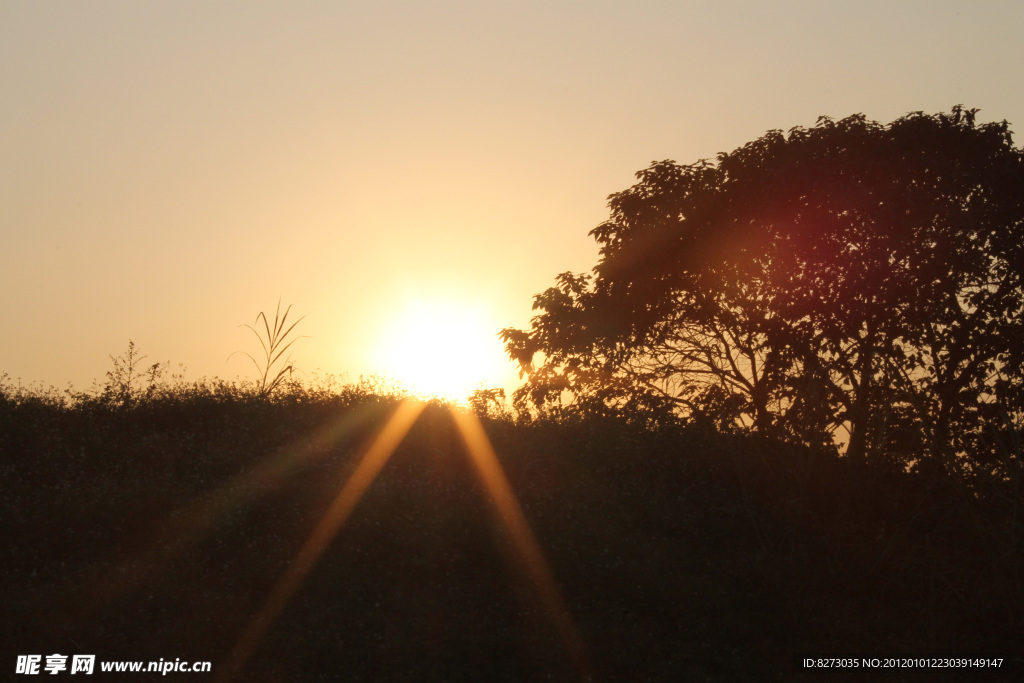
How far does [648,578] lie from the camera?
9.73 meters

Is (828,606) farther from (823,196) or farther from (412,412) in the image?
(823,196)

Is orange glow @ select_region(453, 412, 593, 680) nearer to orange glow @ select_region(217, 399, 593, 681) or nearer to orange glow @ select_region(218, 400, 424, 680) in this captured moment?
orange glow @ select_region(217, 399, 593, 681)

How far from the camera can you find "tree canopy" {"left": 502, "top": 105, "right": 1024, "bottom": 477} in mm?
15398

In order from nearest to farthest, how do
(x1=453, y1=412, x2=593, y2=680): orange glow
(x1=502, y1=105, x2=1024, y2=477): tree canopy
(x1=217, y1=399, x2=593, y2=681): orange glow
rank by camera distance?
(x1=217, y1=399, x2=593, y2=681): orange glow < (x1=453, y1=412, x2=593, y2=680): orange glow < (x1=502, y1=105, x2=1024, y2=477): tree canopy

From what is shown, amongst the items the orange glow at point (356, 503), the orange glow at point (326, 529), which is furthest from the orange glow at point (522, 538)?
the orange glow at point (326, 529)

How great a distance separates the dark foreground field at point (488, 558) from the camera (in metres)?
8.36

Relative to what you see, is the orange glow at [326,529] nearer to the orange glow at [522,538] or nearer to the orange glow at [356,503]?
the orange glow at [356,503]

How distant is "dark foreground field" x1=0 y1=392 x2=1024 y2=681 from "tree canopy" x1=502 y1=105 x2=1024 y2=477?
2983 mm

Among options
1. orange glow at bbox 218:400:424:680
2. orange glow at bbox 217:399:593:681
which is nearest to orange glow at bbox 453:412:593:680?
orange glow at bbox 217:399:593:681

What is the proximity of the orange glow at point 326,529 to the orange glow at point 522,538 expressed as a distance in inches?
39.0

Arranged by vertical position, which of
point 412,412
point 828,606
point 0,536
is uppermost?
point 412,412

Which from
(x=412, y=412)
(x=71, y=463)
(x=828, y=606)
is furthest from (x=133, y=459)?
(x=828, y=606)

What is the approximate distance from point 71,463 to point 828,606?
31.1ft

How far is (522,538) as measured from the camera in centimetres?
1035
